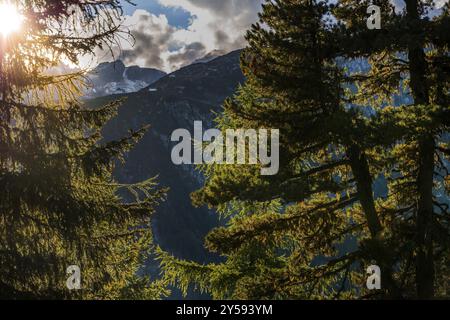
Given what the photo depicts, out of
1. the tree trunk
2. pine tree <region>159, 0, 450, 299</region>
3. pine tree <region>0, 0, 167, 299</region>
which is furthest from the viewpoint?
the tree trunk

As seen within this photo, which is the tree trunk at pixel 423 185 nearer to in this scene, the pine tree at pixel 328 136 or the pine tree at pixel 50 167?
the pine tree at pixel 328 136

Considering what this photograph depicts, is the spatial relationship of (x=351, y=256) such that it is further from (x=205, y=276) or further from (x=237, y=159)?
(x=205, y=276)

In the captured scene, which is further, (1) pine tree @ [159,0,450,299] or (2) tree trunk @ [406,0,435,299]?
(2) tree trunk @ [406,0,435,299]

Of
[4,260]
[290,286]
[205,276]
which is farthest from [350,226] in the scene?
[4,260]

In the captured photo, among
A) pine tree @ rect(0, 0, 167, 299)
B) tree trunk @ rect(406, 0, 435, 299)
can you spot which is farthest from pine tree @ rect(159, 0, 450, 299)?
pine tree @ rect(0, 0, 167, 299)

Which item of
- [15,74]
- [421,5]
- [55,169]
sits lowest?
[55,169]

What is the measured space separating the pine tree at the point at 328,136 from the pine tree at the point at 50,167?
97.1 inches

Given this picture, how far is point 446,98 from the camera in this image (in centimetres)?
1102

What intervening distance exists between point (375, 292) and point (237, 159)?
14.7 feet

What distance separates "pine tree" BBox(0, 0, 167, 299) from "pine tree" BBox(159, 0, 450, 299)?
2.47 meters

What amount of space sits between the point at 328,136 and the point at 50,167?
5638 mm

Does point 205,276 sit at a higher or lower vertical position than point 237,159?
lower

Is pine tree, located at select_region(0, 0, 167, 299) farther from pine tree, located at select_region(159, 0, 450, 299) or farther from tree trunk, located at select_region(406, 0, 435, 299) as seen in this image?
tree trunk, located at select_region(406, 0, 435, 299)

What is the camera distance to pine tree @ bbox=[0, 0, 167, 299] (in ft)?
26.4
